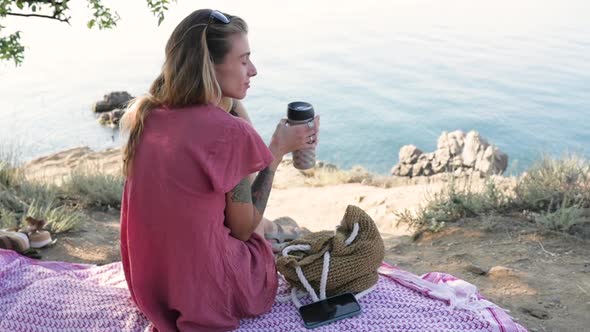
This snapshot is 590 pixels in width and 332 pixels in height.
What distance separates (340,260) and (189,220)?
0.75 m

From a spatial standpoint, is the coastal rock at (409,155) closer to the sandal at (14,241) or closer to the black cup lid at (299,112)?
the sandal at (14,241)

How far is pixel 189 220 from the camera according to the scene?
8.02 ft

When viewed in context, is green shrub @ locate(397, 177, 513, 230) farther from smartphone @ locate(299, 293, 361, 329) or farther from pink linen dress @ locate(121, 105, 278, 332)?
pink linen dress @ locate(121, 105, 278, 332)

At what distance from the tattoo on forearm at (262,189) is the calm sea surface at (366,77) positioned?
28.2 ft

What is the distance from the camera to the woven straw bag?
2834mm

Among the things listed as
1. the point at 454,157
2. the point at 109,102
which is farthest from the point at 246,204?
the point at 109,102

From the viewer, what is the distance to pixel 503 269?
4.14 m

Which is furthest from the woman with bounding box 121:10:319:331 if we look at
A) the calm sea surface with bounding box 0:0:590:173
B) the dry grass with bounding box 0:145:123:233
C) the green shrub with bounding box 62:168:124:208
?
the calm sea surface with bounding box 0:0:590:173

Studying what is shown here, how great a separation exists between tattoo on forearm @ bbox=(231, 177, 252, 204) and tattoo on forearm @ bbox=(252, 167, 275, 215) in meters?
0.11

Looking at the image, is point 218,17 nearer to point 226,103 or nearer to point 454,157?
point 226,103

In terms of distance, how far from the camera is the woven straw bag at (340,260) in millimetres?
2834

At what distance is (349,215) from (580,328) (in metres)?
1.49

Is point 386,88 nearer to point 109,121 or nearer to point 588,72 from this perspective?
point 588,72

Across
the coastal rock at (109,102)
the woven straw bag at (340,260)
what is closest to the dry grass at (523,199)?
the woven straw bag at (340,260)
